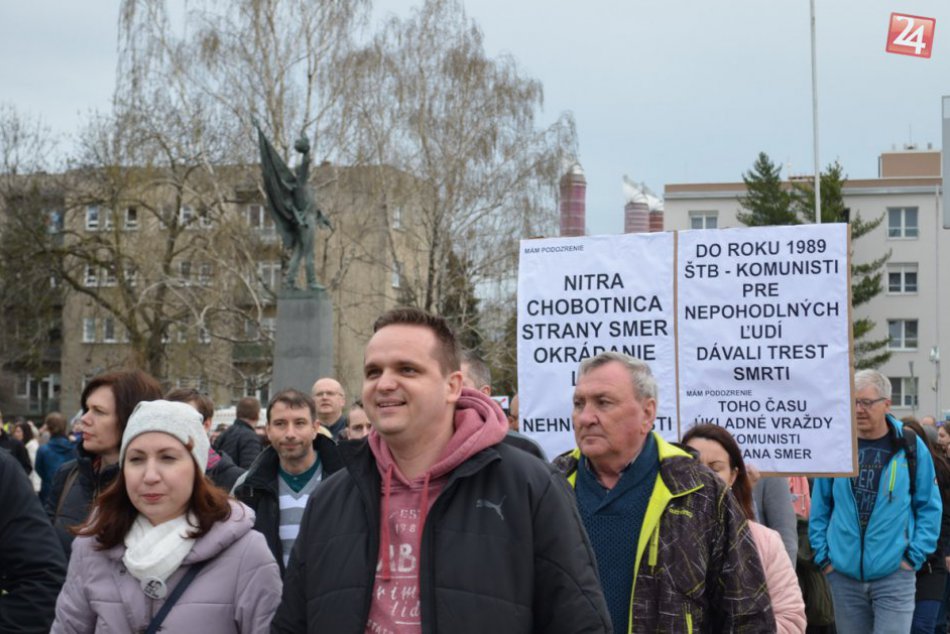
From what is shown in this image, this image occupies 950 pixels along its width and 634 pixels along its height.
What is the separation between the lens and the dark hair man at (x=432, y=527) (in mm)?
3102

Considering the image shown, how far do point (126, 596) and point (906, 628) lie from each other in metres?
4.85

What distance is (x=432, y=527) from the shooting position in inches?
125

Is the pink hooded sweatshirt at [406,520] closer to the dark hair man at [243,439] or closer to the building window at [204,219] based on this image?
the dark hair man at [243,439]

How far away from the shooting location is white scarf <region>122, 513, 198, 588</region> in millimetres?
3762

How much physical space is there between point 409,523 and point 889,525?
4760 millimetres

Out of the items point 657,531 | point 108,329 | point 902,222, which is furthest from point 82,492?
point 902,222

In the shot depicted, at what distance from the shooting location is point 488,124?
34875 mm

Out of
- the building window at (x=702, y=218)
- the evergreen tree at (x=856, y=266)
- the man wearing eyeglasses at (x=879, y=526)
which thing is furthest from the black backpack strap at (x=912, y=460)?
the building window at (x=702, y=218)

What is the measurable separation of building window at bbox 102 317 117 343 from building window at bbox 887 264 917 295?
40203mm

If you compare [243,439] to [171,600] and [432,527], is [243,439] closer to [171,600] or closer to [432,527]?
[171,600]

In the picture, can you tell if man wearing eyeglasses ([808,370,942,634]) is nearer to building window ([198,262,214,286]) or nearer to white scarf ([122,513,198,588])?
white scarf ([122,513,198,588])

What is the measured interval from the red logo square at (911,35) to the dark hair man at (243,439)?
15368mm

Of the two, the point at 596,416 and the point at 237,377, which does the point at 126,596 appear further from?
the point at 237,377

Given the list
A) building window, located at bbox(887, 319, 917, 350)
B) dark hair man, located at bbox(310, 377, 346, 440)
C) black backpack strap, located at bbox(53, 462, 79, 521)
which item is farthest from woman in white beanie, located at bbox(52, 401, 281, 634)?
building window, located at bbox(887, 319, 917, 350)
